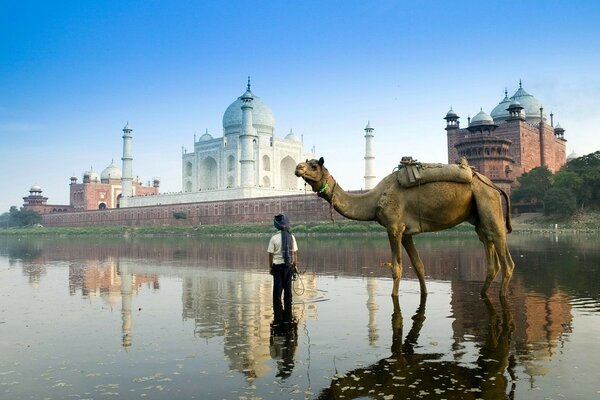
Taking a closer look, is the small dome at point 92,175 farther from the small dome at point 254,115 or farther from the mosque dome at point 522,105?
the mosque dome at point 522,105

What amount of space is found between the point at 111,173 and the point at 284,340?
100595 millimetres

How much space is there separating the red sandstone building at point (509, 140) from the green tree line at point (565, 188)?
2032 millimetres

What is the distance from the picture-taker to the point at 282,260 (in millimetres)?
7602

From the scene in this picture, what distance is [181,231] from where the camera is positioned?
57.1 meters

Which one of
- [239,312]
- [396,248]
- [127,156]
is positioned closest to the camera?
[239,312]

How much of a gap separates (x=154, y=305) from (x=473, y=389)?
5.57 meters

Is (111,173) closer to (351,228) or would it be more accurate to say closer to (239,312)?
(351,228)

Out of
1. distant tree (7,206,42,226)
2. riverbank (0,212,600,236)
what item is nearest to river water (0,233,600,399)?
riverbank (0,212,600,236)

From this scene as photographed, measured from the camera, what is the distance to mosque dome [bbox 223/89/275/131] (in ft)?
252

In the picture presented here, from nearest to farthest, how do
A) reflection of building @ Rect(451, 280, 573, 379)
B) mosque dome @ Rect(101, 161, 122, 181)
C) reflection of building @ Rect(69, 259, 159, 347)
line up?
reflection of building @ Rect(451, 280, 573, 379)
reflection of building @ Rect(69, 259, 159, 347)
mosque dome @ Rect(101, 161, 122, 181)

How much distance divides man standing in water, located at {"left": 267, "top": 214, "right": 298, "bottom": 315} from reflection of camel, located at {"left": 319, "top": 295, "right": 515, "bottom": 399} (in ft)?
7.97

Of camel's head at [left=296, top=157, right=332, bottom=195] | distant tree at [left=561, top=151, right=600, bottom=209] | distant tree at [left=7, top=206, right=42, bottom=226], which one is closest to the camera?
camel's head at [left=296, top=157, right=332, bottom=195]

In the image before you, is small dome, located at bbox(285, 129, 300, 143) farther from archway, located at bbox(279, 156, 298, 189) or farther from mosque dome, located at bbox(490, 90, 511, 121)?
mosque dome, located at bbox(490, 90, 511, 121)

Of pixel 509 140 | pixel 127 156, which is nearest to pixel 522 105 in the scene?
pixel 509 140
